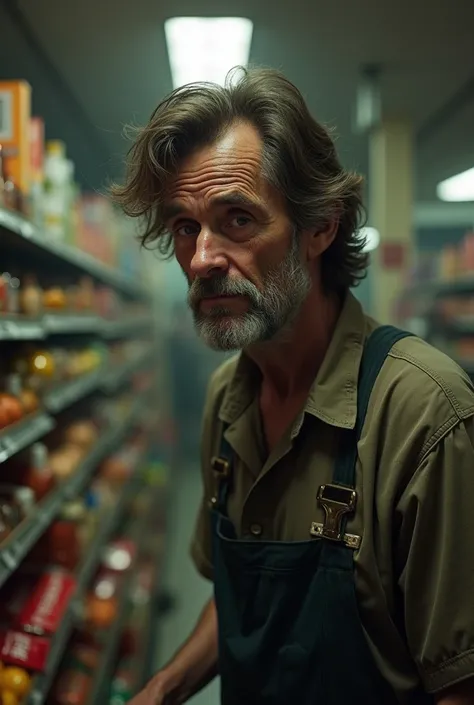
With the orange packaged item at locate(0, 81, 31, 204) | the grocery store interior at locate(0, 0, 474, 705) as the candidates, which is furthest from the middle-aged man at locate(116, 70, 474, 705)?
the orange packaged item at locate(0, 81, 31, 204)

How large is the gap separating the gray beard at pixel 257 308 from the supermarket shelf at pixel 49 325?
628 mm

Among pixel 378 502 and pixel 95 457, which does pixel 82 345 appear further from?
pixel 378 502

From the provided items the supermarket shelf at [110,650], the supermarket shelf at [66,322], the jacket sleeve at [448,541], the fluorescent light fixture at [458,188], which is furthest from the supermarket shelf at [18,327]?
the fluorescent light fixture at [458,188]

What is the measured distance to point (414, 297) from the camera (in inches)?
167

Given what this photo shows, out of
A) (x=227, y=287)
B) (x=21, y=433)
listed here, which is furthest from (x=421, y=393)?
(x=21, y=433)

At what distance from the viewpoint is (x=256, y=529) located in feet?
4.55

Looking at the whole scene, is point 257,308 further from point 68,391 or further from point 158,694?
point 68,391

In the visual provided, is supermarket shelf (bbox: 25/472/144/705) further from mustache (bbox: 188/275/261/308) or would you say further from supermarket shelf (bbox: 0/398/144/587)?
mustache (bbox: 188/275/261/308)

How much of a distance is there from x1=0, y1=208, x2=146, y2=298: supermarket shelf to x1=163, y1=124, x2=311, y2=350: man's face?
612mm

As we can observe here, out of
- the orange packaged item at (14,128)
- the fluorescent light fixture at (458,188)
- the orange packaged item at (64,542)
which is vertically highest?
the fluorescent light fixture at (458,188)

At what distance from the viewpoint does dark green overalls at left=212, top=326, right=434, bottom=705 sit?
1.23 metres

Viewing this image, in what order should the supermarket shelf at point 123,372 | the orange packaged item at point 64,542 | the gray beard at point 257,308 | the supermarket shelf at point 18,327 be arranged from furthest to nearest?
the supermarket shelf at point 123,372 < the orange packaged item at point 64,542 < the supermarket shelf at point 18,327 < the gray beard at point 257,308

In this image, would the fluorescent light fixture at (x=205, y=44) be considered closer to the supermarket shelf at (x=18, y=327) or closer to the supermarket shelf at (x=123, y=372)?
the supermarket shelf at (x=18, y=327)

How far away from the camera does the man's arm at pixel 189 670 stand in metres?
1.49
